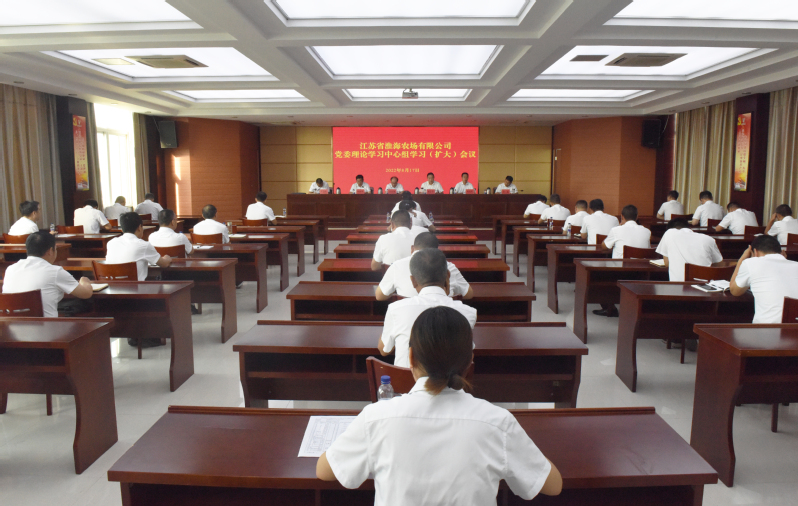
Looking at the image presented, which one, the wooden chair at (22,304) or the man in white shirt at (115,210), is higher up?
the man in white shirt at (115,210)

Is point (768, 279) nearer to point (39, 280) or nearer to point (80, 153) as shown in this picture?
point (39, 280)

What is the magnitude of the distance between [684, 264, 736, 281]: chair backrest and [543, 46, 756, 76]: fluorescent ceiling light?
10.7ft

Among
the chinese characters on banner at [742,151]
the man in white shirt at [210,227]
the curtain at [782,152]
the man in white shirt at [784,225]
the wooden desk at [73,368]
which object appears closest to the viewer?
the wooden desk at [73,368]

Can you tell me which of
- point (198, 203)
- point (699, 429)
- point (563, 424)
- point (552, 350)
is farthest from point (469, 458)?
point (198, 203)

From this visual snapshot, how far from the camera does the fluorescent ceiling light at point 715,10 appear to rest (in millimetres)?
4406

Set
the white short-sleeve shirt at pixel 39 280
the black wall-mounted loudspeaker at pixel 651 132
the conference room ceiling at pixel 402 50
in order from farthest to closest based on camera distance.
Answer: the black wall-mounted loudspeaker at pixel 651 132 < the conference room ceiling at pixel 402 50 < the white short-sleeve shirt at pixel 39 280

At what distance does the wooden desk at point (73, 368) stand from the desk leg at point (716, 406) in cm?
285

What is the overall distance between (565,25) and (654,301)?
2656mm

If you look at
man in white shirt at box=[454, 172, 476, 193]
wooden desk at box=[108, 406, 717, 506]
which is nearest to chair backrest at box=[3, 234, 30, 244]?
wooden desk at box=[108, 406, 717, 506]

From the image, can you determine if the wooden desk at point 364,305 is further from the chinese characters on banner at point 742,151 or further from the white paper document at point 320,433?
the chinese characters on banner at point 742,151

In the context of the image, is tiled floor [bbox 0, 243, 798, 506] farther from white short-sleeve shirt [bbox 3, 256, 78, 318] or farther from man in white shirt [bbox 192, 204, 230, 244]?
man in white shirt [bbox 192, 204, 230, 244]

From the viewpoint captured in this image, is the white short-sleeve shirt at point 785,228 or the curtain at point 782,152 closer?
the white short-sleeve shirt at point 785,228

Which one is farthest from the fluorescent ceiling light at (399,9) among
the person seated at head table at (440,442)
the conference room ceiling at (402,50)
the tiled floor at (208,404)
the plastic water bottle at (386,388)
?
the person seated at head table at (440,442)

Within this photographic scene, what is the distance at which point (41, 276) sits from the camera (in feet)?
9.57
